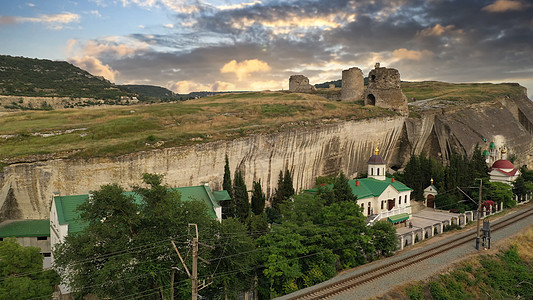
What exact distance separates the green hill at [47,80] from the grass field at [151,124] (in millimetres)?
43392

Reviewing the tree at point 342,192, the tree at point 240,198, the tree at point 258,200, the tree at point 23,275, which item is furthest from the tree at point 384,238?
the tree at point 23,275

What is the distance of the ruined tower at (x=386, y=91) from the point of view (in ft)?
196

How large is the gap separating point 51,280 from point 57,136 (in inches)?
616

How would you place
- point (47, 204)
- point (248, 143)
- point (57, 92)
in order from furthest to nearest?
point (57, 92) < point (248, 143) < point (47, 204)

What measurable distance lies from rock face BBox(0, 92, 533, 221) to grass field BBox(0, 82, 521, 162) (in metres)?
1.16

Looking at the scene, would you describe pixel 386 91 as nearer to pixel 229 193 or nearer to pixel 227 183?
pixel 227 183

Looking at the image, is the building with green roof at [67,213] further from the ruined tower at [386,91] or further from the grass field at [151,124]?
the ruined tower at [386,91]

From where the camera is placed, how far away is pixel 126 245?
769 inches

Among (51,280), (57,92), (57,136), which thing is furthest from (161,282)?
(57,92)

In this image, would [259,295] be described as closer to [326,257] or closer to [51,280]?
[326,257]

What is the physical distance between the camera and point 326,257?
2625 centimetres

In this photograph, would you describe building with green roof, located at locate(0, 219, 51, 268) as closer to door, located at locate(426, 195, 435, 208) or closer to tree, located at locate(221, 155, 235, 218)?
tree, located at locate(221, 155, 235, 218)

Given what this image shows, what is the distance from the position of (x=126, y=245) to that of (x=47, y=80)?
295 feet

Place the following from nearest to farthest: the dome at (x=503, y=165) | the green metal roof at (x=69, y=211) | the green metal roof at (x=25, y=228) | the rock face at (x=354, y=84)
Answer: the green metal roof at (x=69, y=211)
the green metal roof at (x=25, y=228)
the dome at (x=503, y=165)
the rock face at (x=354, y=84)
